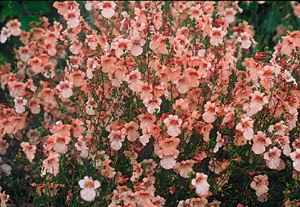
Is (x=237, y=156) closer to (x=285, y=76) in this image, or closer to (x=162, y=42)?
(x=285, y=76)

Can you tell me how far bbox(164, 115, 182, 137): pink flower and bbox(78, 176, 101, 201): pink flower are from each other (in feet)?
1.74

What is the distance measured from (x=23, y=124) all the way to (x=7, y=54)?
7.06ft

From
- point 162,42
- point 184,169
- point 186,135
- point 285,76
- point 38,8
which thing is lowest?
point 184,169

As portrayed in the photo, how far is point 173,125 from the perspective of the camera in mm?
2008

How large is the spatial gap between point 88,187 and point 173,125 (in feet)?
2.07

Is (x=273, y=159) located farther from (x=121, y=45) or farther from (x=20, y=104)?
(x=20, y=104)

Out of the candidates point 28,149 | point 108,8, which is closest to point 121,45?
point 108,8

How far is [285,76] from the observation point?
217cm

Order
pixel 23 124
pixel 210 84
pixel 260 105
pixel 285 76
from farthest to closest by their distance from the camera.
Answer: pixel 23 124, pixel 210 84, pixel 285 76, pixel 260 105

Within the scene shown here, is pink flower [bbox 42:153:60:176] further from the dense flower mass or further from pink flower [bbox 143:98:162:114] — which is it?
pink flower [bbox 143:98:162:114]

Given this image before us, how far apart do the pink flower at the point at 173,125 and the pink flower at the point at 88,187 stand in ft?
1.74

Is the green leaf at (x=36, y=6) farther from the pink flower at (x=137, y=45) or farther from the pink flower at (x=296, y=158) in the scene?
the pink flower at (x=296, y=158)

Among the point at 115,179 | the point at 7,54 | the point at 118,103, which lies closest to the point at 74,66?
the point at 118,103

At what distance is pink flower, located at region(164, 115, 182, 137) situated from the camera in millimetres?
1983
